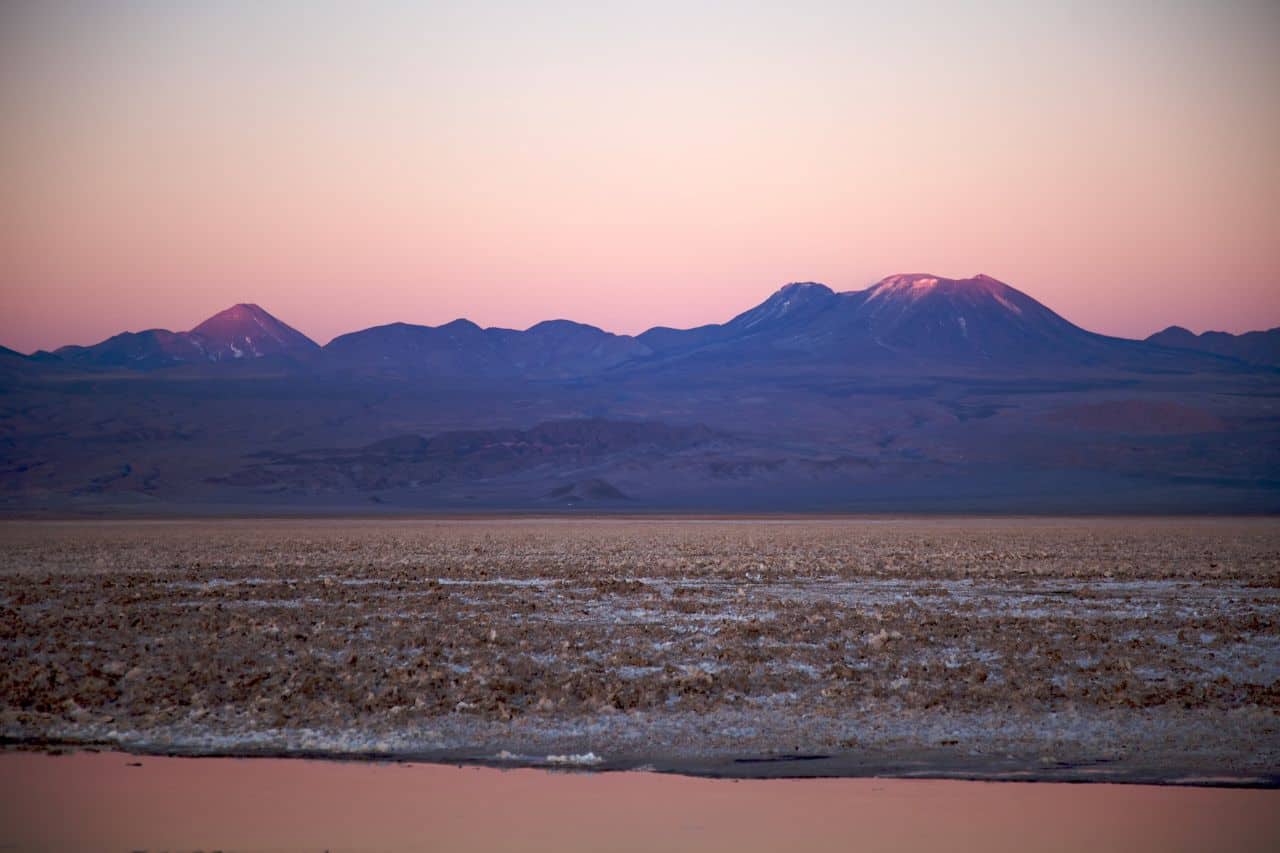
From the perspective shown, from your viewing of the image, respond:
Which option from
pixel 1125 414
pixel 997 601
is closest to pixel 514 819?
pixel 997 601

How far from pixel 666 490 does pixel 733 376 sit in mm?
59458

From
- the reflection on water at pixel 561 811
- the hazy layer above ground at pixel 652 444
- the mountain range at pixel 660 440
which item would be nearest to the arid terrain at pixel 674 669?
the reflection on water at pixel 561 811

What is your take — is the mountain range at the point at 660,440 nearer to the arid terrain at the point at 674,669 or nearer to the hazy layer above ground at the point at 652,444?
the hazy layer above ground at the point at 652,444

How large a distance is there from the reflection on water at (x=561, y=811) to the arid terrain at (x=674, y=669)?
1.50 feet

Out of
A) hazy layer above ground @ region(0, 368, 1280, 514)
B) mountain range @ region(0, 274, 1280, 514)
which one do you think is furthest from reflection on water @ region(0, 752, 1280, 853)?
mountain range @ region(0, 274, 1280, 514)

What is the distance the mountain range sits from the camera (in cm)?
10650

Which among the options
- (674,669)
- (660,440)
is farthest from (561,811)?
(660,440)

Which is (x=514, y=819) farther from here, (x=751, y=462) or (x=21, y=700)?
(x=751, y=462)

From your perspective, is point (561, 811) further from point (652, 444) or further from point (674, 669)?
point (652, 444)

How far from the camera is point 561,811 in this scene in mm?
9812

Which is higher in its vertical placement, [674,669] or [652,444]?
[652,444]

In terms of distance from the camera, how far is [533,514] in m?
82.9

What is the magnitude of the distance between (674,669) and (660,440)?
115 meters

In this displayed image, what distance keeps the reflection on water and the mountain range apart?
81640 millimetres
